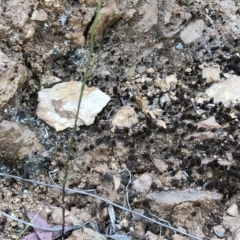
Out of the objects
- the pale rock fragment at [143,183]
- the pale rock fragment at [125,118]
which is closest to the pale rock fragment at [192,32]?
the pale rock fragment at [125,118]

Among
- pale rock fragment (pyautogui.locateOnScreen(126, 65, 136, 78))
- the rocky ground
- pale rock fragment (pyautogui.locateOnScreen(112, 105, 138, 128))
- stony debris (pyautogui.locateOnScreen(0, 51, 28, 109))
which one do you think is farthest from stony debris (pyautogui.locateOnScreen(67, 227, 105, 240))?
pale rock fragment (pyautogui.locateOnScreen(126, 65, 136, 78))

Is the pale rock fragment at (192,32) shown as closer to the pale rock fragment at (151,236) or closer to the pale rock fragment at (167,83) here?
the pale rock fragment at (167,83)

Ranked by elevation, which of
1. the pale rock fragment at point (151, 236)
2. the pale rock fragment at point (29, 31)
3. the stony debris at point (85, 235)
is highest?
the pale rock fragment at point (29, 31)

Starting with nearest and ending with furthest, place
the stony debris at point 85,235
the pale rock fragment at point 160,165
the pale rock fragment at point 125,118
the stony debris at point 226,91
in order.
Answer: the stony debris at point 85,235 < the pale rock fragment at point 160,165 < the pale rock fragment at point 125,118 < the stony debris at point 226,91

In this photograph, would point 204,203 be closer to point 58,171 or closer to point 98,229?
point 98,229

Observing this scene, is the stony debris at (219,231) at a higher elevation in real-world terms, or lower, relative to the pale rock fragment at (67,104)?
lower

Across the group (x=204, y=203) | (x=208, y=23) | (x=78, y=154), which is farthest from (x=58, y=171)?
(x=208, y=23)

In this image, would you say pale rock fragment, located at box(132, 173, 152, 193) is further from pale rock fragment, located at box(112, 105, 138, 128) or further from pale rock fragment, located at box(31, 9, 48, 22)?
pale rock fragment, located at box(31, 9, 48, 22)
